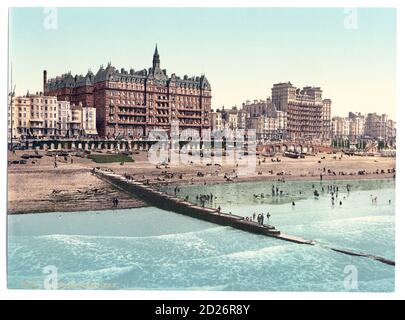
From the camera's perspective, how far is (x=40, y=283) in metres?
7.05

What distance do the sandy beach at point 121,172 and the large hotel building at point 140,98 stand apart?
601 millimetres

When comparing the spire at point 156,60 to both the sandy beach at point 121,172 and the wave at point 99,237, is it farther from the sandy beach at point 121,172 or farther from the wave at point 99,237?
the wave at point 99,237

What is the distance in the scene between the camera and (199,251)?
7.15 meters

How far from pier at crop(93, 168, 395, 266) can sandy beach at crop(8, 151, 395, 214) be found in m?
0.09

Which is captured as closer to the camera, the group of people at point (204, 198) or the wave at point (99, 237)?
the wave at point (99, 237)

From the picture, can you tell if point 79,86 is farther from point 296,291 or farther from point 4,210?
point 296,291

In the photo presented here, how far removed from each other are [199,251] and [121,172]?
1593 millimetres

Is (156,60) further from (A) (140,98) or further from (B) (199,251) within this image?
(B) (199,251)

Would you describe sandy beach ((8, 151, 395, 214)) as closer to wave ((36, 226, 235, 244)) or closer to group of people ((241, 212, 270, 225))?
wave ((36, 226, 235, 244))

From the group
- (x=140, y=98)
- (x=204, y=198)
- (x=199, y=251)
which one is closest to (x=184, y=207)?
(x=204, y=198)

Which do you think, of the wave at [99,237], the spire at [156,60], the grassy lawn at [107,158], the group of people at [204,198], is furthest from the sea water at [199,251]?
the spire at [156,60]

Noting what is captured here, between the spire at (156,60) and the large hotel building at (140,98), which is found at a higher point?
the spire at (156,60)

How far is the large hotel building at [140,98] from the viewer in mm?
7730

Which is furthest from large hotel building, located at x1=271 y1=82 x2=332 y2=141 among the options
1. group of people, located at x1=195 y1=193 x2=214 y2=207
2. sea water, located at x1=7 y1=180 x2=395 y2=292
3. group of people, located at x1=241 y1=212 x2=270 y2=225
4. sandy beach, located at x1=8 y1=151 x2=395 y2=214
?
group of people, located at x1=195 y1=193 x2=214 y2=207
